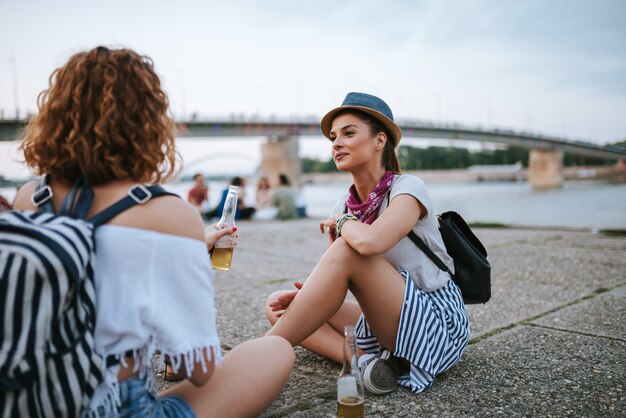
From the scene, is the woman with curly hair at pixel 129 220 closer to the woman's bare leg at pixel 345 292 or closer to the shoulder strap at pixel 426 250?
the woman's bare leg at pixel 345 292

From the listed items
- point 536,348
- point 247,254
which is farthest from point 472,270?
point 247,254

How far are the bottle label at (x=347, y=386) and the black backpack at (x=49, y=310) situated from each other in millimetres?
860

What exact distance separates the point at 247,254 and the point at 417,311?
15.0 feet

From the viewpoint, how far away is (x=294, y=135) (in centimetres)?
4016

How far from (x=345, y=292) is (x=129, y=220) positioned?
107 centimetres

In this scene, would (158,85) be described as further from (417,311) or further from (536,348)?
(536,348)

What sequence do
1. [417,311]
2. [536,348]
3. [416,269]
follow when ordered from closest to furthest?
1. [417,311]
2. [416,269]
3. [536,348]

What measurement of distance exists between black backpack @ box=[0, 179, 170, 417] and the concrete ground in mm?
964

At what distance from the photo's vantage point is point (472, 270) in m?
2.41

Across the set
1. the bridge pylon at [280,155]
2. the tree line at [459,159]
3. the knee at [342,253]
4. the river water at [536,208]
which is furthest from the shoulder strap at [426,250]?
the tree line at [459,159]

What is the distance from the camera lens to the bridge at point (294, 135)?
36.8 m

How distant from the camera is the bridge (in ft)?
121

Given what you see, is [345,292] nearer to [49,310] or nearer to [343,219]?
[343,219]

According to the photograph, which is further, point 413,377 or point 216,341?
point 413,377
